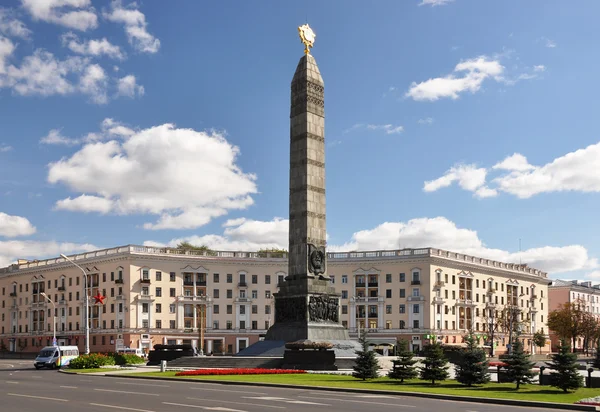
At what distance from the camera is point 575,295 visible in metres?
158

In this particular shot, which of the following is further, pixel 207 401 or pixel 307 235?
pixel 307 235

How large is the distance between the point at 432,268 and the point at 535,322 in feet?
119

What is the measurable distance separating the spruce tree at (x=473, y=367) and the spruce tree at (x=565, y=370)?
11.1 feet

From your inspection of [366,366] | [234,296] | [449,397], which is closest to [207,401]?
[449,397]

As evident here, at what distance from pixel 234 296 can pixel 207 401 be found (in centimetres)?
9262

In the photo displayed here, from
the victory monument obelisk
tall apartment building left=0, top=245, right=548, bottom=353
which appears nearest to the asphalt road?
the victory monument obelisk

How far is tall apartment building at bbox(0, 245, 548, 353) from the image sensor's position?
10931 cm

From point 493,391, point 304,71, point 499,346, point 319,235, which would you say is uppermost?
point 304,71

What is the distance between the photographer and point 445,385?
3203 centimetres

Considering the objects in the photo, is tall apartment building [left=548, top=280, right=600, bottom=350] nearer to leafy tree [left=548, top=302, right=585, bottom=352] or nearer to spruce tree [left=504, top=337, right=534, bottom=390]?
leafy tree [left=548, top=302, right=585, bottom=352]

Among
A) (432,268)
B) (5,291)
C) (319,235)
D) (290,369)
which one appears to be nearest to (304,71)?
(319,235)

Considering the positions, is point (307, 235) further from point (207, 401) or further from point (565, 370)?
point (207, 401)

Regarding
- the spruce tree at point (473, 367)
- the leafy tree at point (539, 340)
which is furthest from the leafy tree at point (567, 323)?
the spruce tree at point (473, 367)

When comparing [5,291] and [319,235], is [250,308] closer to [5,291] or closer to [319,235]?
[5,291]
